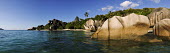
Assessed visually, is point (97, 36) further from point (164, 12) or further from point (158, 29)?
point (164, 12)

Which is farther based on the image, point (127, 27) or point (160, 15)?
point (160, 15)

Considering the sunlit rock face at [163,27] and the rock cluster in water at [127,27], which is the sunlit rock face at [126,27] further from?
the sunlit rock face at [163,27]

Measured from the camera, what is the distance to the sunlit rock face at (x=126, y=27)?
51.0ft

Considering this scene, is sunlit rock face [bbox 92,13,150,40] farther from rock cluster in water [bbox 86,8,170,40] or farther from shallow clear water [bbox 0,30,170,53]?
shallow clear water [bbox 0,30,170,53]

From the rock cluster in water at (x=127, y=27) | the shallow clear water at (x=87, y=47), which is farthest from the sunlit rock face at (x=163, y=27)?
the shallow clear water at (x=87, y=47)

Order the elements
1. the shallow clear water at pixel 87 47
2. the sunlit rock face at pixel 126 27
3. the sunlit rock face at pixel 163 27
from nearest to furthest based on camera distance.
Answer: the shallow clear water at pixel 87 47
the sunlit rock face at pixel 126 27
the sunlit rock face at pixel 163 27

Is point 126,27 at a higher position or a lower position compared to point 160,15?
lower

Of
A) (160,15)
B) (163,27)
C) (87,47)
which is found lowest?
(87,47)

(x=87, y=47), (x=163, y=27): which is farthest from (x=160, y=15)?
(x=87, y=47)

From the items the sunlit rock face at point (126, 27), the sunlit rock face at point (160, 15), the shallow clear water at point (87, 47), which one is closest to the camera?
the shallow clear water at point (87, 47)

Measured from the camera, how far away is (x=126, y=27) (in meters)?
16.0

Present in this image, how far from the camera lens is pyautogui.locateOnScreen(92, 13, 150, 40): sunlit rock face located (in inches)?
612

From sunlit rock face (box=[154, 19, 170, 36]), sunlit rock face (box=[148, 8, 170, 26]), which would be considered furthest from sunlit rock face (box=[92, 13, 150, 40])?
sunlit rock face (box=[148, 8, 170, 26])

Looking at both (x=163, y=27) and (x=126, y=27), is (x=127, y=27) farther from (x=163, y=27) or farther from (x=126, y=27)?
(x=163, y=27)
